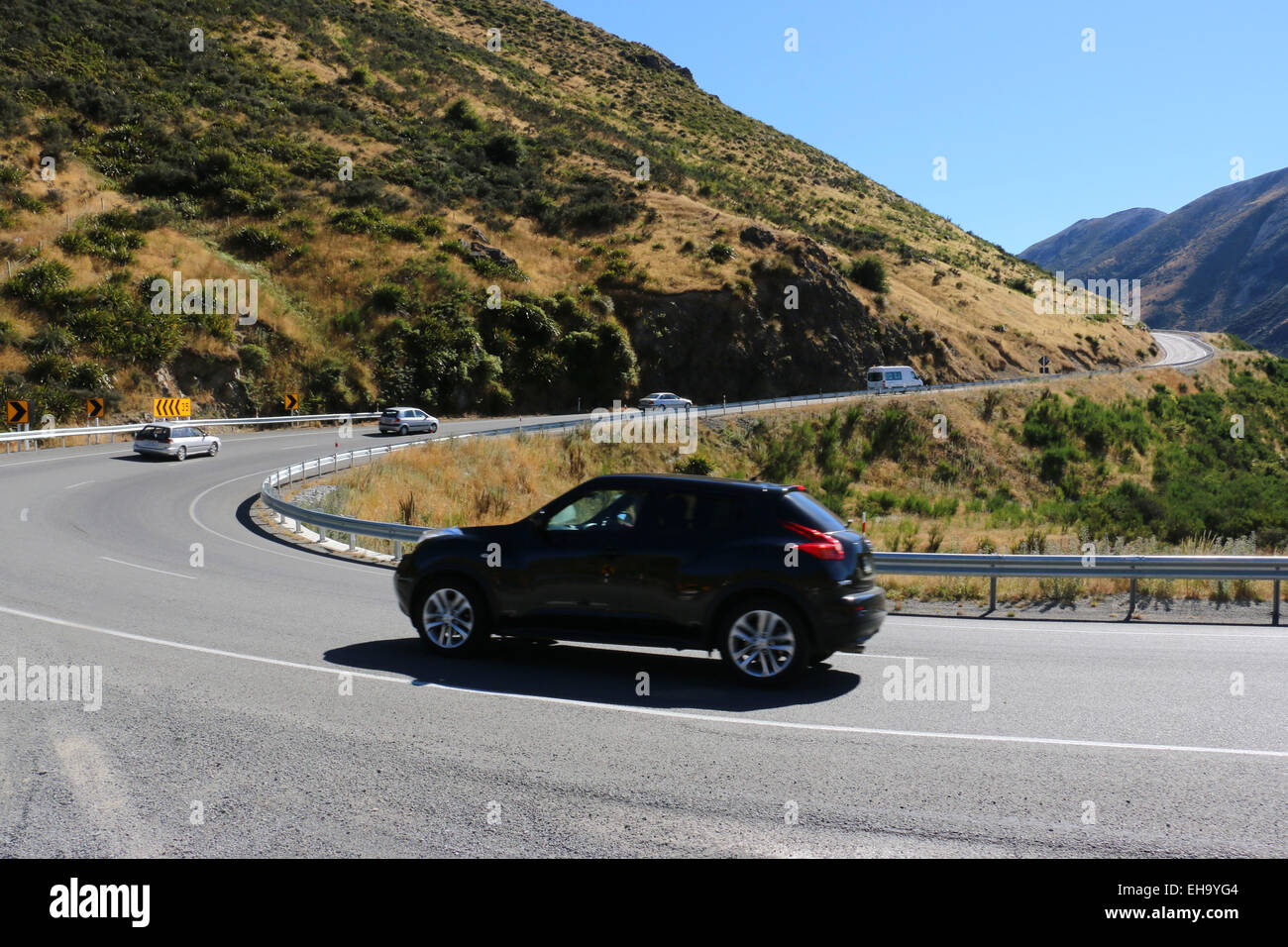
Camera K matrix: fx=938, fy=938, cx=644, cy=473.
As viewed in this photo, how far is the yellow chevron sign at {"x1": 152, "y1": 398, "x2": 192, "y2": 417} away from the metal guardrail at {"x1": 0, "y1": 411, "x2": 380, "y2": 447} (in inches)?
19.3

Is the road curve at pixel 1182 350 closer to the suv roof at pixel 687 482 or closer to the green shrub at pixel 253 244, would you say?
the green shrub at pixel 253 244

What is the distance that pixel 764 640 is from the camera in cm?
771

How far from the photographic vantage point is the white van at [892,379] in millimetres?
51094

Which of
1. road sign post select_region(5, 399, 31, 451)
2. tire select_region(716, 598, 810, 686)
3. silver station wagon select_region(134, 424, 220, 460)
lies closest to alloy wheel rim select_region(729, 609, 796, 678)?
tire select_region(716, 598, 810, 686)

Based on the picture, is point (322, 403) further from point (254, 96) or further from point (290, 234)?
point (254, 96)

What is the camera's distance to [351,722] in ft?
21.7

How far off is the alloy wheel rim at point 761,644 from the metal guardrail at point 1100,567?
206 inches

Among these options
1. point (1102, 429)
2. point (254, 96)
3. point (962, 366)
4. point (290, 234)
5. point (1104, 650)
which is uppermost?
point (254, 96)

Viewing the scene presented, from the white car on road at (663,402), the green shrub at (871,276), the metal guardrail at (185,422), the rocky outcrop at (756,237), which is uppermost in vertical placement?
the rocky outcrop at (756,237)

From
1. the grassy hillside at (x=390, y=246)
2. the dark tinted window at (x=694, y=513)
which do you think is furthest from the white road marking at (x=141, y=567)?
the grassy hillside at (x=390, y=246)

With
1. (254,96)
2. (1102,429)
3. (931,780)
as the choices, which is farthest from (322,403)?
(931,780)

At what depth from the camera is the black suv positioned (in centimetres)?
764

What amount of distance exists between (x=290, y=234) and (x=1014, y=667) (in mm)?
51152

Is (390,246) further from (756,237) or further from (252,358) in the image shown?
(756,237)
